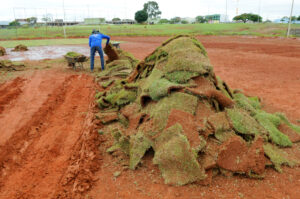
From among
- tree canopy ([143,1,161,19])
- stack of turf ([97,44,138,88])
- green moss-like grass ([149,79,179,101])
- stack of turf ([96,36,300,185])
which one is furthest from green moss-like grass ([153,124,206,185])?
tree canopy ([143,1,161,19])

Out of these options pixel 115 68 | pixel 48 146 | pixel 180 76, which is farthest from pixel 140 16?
pixel 48 146

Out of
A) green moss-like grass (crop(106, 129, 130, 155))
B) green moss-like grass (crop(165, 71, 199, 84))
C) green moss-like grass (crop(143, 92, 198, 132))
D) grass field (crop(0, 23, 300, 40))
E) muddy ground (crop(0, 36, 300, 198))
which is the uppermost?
grass field (crop(0, 23, 300, 40))

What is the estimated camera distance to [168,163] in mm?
2869

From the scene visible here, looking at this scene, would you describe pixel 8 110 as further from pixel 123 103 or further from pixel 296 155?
pixel 296 155

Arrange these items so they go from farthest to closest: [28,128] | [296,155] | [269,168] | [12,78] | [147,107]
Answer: [12,78], [28,128], [147,107], [296,155], [269,168]

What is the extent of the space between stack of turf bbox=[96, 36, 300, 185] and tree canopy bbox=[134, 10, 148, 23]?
66339mm

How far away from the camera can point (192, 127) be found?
3080 mm

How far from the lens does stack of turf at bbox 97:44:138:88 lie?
7.71 meters

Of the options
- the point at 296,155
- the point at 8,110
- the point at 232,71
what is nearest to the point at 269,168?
the point at 296,155

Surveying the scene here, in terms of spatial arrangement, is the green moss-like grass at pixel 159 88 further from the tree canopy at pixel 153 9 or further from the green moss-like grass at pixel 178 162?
the tree canopy at pixel 153 9

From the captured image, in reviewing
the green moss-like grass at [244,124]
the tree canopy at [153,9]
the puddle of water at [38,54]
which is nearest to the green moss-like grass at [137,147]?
the green moss-like grass at [244,124]

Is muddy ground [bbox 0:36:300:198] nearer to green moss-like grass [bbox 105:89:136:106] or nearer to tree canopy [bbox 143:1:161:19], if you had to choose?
green moss-like grass [bbox 105:89:136:106]

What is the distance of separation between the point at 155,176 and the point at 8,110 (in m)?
4.15

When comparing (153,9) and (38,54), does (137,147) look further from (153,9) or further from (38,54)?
(153,9)
